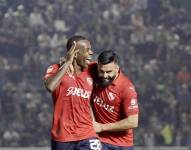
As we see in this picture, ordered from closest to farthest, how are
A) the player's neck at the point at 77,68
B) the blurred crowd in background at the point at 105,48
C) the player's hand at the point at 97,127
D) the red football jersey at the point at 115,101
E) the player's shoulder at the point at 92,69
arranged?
1. the player's neck at the point at 77,68
2. the player's shoulder at the point at 92,69
3. the player's hand at the point at 97,127
4. the red football jersey at the point at 115,101
5. the blurred crowd in background at the point at 105,48

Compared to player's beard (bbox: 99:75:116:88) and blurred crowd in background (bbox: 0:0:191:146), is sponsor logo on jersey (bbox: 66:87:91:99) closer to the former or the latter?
player's beard (bbox: 99:75:116:88)

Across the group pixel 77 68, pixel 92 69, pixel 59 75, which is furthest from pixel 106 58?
pixel 59 75

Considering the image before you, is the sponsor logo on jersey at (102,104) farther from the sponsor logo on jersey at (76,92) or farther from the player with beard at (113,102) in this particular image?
the sponsor logo on jersey at (76,92)

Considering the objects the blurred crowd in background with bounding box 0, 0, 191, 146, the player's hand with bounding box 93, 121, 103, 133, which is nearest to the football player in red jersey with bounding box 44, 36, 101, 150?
the player's hand with bounding box 93, 121, 103, 133

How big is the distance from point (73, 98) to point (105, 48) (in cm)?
953

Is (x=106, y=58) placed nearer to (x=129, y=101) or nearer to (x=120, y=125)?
(x=129, y=101)

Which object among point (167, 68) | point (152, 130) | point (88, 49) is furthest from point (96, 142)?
point (167, 68)

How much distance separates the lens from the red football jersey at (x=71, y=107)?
7297 mm

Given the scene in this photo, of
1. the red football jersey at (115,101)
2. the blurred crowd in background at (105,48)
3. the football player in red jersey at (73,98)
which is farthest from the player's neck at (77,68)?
the blurred crowd in background at (105,48)

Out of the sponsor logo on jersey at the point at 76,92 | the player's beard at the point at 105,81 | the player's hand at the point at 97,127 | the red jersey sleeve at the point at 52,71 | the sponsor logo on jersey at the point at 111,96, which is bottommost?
the player's hand at the point at 97,127

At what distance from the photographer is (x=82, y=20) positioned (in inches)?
682

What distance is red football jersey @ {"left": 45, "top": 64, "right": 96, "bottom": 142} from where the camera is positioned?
23.9 ft

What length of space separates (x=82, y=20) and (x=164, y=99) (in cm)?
242

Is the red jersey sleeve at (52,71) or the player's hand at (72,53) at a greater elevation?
the player's hand at (72,53)
